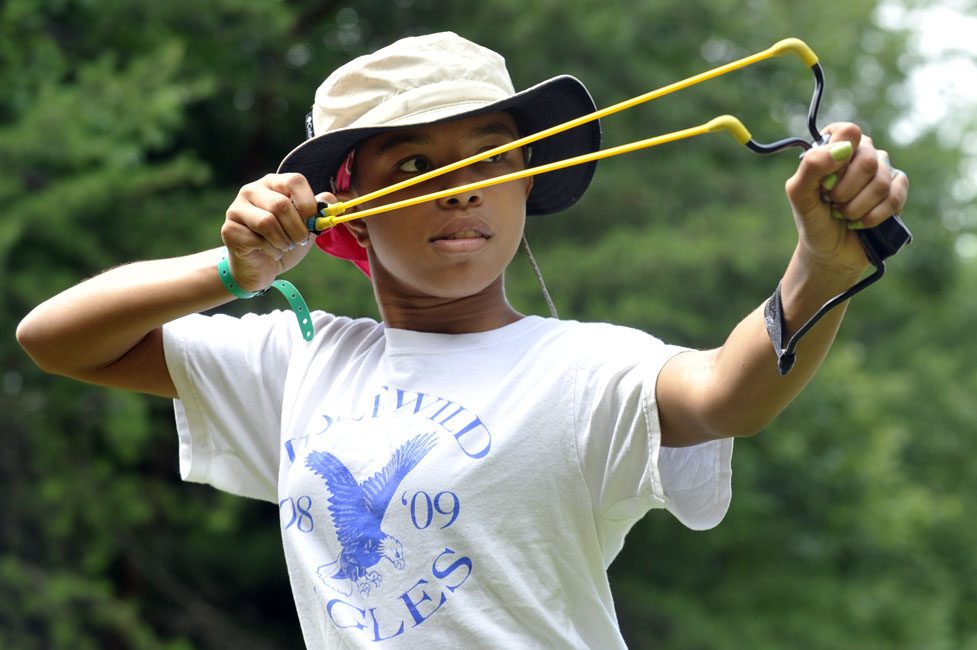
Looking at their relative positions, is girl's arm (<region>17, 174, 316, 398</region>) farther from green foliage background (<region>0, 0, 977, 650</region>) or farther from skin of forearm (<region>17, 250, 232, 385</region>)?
green foliage background (<region>0, 0, 977, 650</region>)

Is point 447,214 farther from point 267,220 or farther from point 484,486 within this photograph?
point 484,486

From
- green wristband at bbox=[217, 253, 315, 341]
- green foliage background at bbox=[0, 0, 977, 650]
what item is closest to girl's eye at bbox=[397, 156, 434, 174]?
green wristband at bbox=[217, 253, 315, 341]

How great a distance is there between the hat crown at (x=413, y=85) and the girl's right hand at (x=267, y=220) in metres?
0.18

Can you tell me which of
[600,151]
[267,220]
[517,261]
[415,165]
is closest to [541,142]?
[415,165]

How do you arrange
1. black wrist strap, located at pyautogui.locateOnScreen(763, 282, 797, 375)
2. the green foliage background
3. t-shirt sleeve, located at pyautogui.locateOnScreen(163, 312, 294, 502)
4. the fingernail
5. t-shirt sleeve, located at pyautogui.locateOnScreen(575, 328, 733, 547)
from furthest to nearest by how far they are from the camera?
the green foliage background < t-shirt sleeve, located at pyautogui.locateOnScreen(163, 312, 294, 502) < t-shirt sleeve, located at pyautogui.locateOnScreen(575, 328, 733, 547) < black wrist strap, located at pyautogui.locateOnScreen(763, 282, 797, 375) < the fingernail

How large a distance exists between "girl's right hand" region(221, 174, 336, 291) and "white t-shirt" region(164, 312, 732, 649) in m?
0.24

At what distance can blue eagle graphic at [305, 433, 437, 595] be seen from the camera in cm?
178

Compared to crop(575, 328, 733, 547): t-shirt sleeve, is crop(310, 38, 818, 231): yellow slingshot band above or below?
above

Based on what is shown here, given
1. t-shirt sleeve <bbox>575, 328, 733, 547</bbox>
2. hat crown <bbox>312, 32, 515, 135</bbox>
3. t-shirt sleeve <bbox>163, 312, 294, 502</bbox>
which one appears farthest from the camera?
t-shirt sleeve <bbox>163, 312, 294, 502</bbox>

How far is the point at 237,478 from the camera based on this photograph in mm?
2121

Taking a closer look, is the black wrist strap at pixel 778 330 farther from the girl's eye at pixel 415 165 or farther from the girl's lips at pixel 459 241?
the girl's eye at pixel 415 165

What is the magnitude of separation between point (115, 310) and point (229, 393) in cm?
22

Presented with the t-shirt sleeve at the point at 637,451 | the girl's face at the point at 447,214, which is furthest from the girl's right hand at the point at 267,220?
the t-shirt sleeve at the point at 637,451

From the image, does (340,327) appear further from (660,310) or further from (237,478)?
(660,310)
